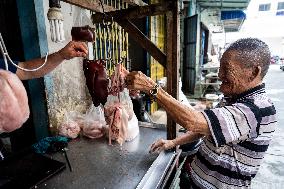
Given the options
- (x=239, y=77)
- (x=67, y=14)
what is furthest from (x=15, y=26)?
(x=239, y=77)

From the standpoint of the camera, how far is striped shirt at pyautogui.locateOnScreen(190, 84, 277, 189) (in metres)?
1.49

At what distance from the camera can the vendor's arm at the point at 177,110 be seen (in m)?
1.51

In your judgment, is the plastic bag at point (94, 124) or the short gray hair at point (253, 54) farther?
the plastic bag at point (94, 124)

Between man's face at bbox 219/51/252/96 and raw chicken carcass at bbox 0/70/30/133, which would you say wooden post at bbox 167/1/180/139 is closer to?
man's face at bbox 219/51/252/96

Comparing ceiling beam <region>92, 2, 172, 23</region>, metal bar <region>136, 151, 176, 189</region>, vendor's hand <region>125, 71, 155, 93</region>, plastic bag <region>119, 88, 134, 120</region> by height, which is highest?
ceiling beam <region>92, 2, 172, 23</region>

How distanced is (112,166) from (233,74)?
1.39 metres

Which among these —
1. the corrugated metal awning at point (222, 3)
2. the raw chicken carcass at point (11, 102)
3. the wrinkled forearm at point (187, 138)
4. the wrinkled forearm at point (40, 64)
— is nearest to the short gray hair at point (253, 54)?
the wrinkled forearm at point (187, 138)

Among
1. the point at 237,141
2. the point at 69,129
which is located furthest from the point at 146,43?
the point at 237,141

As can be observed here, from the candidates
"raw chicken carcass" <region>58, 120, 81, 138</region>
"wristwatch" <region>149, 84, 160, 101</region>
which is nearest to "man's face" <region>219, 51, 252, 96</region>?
"wristwatch" <region>149, 84, 160, 101</region>

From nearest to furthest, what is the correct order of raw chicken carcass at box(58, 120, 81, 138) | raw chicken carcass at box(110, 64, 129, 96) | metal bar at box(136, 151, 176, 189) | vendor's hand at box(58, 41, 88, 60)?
metal bar at box(136, 151, 176, 189) → vendor's hand at box(58, 41, 88, 60) → raw chicken carcass at box(110, 64, 129, 96) → raw chicken carcass at box(58, 120, 81, 138)

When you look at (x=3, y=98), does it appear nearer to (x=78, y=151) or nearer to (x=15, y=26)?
(x=78, y=151)

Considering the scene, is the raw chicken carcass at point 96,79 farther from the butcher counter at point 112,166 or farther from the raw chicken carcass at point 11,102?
the raw chicken carcass at point 11,102

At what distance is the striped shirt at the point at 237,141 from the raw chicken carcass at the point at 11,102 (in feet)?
3.74

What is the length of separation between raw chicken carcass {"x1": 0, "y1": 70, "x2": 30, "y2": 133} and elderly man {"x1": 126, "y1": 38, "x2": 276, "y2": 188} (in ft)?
2.54
